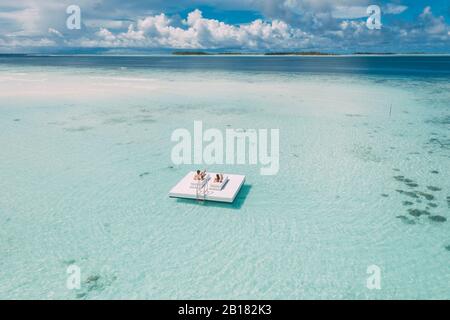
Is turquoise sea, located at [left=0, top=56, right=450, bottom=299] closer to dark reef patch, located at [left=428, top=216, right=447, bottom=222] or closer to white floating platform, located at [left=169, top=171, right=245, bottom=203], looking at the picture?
dark reef patch, located at [left=428, top=216, right=447, bottom=222]

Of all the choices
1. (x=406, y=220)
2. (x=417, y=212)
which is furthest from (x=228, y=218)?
(x=417, y=212)

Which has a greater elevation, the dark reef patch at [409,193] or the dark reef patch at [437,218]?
the dark reef patch at [409,193]

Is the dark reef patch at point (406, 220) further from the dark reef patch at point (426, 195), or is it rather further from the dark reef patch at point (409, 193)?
the dark reef patch at point (426, 195)

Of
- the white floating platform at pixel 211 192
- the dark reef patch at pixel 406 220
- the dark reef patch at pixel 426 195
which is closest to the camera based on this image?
the dark reef patch at pixel 406 220

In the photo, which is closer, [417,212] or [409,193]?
[417,212]

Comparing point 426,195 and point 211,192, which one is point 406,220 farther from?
point 211,192

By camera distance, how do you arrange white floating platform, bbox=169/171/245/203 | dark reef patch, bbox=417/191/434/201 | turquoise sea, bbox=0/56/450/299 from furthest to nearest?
dark reef patch, bbox=417/191/434/201 → white floating platform, bbox=169/171/245/203 → turquoise sea, bbox=0/56/450/299

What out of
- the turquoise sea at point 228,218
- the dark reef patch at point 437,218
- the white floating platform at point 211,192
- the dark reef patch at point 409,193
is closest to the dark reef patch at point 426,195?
the turquoise sea at point 228,218

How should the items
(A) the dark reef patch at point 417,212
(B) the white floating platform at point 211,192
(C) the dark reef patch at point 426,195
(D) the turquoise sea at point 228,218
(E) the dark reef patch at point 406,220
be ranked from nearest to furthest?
(D) the turquoise sea at point 228,218 → (E) the dark reef patch at point 406,220 → (A) the dark reef patch at point 417,212 → (B) the white floating platform at point 211,192 → (C) the dark reef patch at point 426,195

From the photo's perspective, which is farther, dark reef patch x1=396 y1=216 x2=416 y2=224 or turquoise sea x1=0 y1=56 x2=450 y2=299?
dark reef patch x1=396 y1=216 x2=416 y2=224

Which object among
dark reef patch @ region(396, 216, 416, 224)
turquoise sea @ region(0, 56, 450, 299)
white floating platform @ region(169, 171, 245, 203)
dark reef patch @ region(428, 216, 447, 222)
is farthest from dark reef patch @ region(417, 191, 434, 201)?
white floating platform @ region(169, 171, 245, 203)

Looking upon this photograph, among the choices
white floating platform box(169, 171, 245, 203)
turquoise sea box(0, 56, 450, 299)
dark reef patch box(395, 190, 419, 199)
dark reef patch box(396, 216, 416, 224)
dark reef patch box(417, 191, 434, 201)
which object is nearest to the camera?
turquoise sea box(0, 56, 450, 299)

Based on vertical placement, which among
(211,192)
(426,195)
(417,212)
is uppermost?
(211,192)

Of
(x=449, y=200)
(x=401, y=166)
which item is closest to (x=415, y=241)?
(x=449, y=200)
